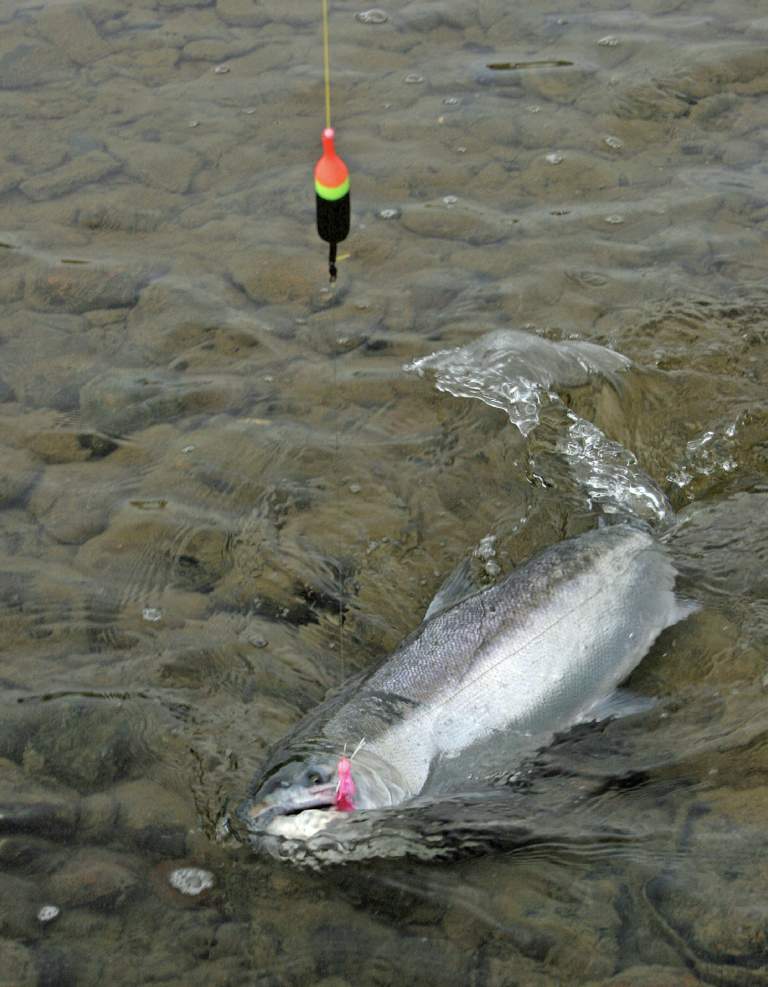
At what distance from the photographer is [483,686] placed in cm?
366

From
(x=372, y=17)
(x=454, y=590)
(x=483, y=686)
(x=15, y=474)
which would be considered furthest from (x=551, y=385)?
(x=372, y=17)

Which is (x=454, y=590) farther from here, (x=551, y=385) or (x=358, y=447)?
(x=551, y=385)

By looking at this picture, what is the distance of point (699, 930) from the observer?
3.21m

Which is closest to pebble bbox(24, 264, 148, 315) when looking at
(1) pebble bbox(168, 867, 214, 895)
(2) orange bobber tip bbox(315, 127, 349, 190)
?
(2) orange bobber tip bbox(315, 127, 349, 190)

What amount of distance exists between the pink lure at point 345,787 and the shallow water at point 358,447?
32 centimetres

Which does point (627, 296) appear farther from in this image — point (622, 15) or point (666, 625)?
point (622, 15)

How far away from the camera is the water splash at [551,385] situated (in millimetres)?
4730

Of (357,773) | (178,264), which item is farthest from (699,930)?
(178,264)

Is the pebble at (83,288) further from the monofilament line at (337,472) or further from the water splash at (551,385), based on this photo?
the water splash at (551,385)

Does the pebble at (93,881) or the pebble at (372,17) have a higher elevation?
the pebble at (372,17)

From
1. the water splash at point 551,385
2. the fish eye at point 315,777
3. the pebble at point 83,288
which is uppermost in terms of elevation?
the pebble at point 83,288

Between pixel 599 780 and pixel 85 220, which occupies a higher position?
pixel 85 220

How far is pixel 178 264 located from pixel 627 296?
3.15 meters

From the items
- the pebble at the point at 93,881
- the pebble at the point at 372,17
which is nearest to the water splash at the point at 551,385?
the pebble at the point at 93,881
